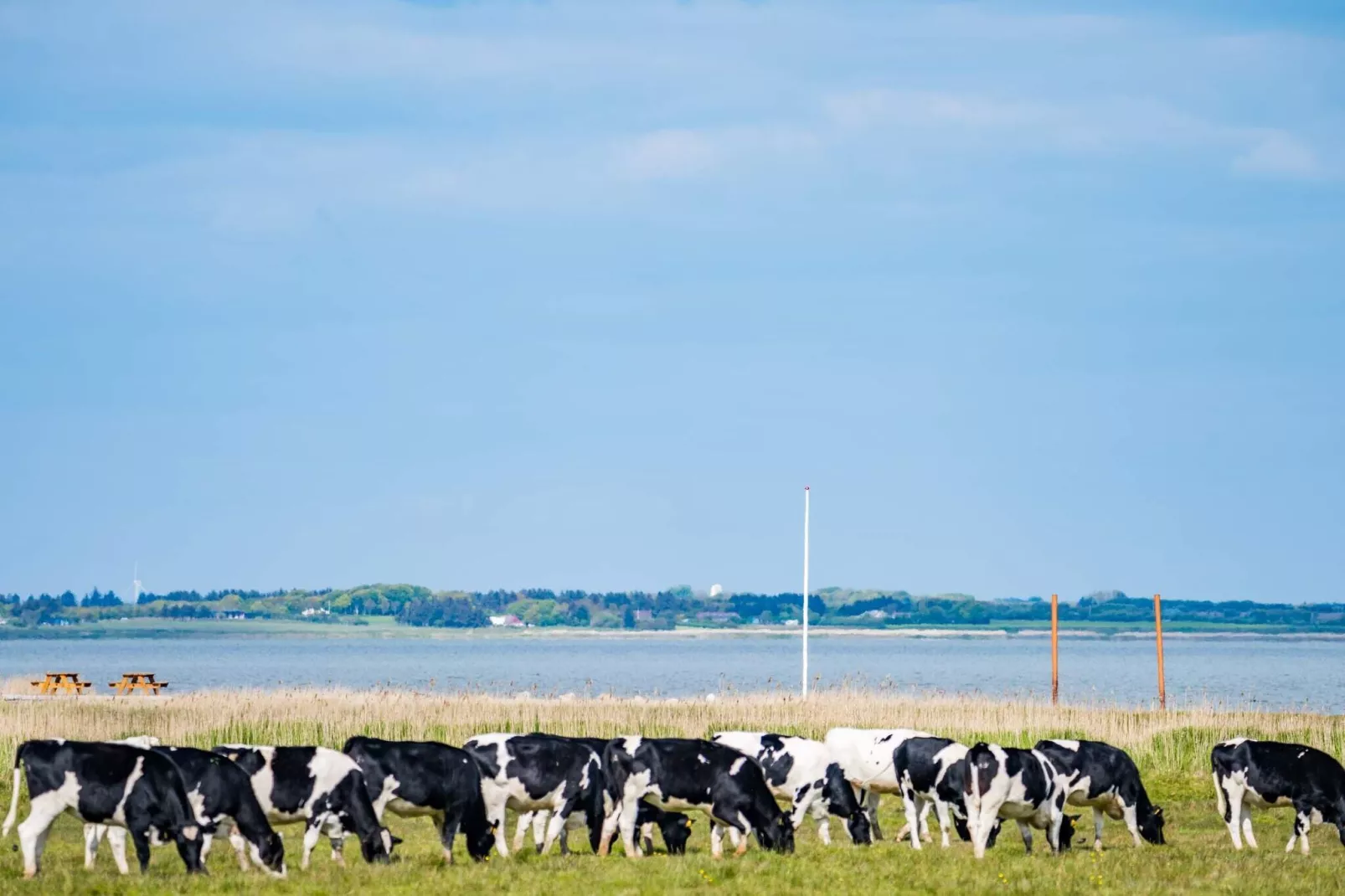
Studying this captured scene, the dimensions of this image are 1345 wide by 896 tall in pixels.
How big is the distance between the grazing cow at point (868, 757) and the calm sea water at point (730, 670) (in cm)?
2850

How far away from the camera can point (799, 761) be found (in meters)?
22.9

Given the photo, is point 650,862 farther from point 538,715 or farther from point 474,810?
point 538,715

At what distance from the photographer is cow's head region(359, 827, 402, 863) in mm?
19094

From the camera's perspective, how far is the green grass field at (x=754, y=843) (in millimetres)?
17828

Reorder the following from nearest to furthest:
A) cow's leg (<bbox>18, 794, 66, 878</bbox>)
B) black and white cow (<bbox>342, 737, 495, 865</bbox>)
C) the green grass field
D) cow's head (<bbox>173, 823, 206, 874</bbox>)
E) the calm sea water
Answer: cow's leg (<bbox>18, 794, 66, 878</bbox>) → the green grass field → cow's head (<bbox>173, 823, 206, 874</bbox>) → black and white cow (<bbox>342, 737, 495, 865</bbox>) → the calm sea water

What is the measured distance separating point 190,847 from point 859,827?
910cm

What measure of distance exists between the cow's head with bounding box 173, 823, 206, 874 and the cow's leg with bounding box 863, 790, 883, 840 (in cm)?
950

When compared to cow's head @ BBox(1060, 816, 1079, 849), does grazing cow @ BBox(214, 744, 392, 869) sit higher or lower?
higher

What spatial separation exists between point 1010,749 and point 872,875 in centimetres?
372

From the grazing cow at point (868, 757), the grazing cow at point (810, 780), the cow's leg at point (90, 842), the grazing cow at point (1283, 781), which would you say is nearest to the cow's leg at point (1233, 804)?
the grazing cow at point (1283, 781)

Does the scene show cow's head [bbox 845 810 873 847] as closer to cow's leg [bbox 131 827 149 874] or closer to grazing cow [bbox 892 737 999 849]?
grazing cow [bbox 892 737 999 849]

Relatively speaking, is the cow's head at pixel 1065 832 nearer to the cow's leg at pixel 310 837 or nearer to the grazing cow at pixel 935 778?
the grazing cow at pixel 935 778

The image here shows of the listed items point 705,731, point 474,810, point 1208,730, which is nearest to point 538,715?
point 705,731

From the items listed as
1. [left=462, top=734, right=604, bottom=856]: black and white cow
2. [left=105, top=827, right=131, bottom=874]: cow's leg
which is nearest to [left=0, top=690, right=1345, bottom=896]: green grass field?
[left=105, top=827, right=131, bottom=874]: cow's leg
